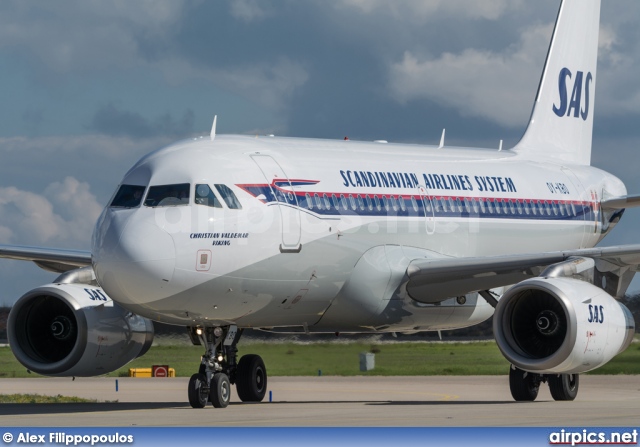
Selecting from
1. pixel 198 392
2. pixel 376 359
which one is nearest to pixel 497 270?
pixel 198 392

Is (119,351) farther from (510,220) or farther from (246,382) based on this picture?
(510,220)

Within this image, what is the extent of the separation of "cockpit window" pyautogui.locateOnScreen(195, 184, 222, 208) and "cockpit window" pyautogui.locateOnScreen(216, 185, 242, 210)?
150 millimetres

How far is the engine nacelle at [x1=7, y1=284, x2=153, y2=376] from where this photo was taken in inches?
942

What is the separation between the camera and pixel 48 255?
2611cm

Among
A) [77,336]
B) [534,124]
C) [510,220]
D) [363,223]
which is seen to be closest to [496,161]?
[510,220]

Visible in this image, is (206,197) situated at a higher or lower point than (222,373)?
higher

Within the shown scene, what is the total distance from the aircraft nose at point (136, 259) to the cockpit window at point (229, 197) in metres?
1.43

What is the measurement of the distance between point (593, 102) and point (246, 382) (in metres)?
14.8

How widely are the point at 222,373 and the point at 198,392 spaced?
684 millimetres

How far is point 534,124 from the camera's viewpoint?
32.3 meters

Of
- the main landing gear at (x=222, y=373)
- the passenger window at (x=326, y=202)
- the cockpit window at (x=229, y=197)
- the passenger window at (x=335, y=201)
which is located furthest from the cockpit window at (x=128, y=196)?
the passenger window at (x=335, y=201)

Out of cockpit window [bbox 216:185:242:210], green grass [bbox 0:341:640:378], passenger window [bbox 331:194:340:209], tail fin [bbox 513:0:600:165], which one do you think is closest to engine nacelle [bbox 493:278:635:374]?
passenger window [bbox 331:194:340:209]

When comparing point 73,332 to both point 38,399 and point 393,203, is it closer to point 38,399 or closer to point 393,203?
point 38,399

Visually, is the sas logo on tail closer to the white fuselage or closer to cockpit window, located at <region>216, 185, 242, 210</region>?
the white fuselage
